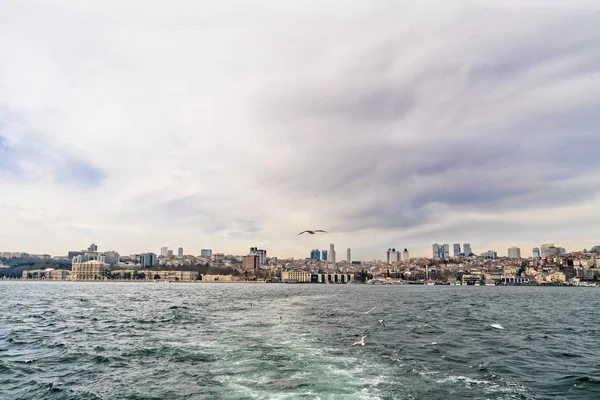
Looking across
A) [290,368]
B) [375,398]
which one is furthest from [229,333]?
[375,398]

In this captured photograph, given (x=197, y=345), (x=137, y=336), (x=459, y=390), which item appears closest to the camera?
(x=459, y=390)

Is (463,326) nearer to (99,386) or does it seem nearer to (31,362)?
(99,386)

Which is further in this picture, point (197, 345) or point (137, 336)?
point (137, 336)

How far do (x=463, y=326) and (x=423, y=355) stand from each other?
52.7 ft

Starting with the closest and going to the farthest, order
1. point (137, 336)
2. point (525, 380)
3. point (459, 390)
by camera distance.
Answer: point (459, 390)
point (525, 380)
point (137, 336)

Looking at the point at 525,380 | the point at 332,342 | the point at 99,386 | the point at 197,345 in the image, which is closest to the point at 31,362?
the point at 99,386

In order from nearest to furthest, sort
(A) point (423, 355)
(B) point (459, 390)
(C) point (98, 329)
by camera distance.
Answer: (B) point (459, 390) → (A) point (423, 355) → (C) point (98, 329)

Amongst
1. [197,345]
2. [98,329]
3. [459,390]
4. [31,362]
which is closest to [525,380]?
[459,390]

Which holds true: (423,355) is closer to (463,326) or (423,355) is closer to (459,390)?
(459,390)

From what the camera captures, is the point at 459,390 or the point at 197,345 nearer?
the point at 459,390

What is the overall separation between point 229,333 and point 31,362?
41.7ft

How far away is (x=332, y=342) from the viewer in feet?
84.4

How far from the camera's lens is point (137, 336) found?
28.7 m

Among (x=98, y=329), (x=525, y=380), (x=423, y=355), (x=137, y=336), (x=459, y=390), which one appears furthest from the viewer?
(x=98, y=329)
